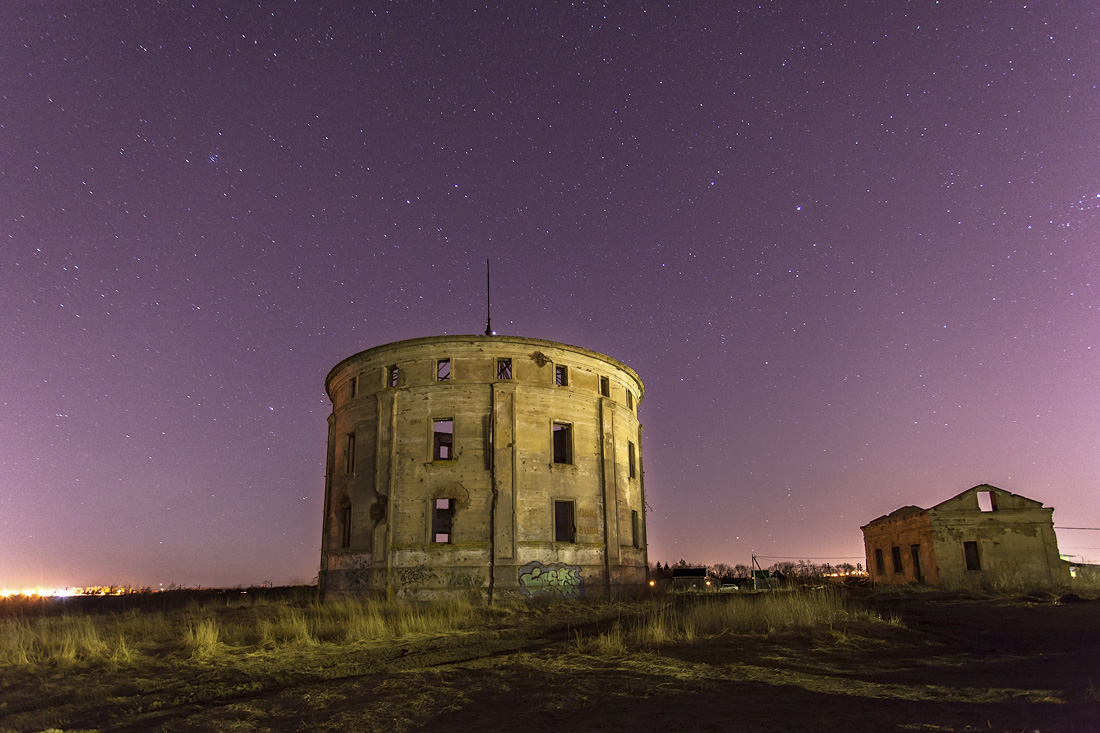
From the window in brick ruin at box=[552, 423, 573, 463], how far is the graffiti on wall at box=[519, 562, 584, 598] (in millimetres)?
4251

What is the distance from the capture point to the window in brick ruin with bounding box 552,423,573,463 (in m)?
27.7

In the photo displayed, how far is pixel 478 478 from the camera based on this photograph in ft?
84.5

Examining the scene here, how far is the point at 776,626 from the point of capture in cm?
1405

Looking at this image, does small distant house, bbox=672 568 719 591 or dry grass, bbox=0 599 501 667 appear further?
small distant house, bbox=672 568 719 591

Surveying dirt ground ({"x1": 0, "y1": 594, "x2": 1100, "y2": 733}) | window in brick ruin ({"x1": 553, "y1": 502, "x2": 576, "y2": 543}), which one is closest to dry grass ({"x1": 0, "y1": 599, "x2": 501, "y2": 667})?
dirt ground ({"x1": 0, "y1": 594, "x2": 1100, "y2": 733})

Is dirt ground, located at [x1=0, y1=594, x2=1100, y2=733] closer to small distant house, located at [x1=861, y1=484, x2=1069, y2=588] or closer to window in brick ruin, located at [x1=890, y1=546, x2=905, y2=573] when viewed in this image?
small distant house, located at [x1=861, y1=484, x2=1069, y2=588]

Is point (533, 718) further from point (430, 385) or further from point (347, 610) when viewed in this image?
point (430, 385)

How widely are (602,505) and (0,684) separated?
20159mm

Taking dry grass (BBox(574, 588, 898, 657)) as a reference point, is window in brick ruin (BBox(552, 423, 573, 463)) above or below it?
above

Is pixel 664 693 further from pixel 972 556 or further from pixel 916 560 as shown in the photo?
pixel 916 560

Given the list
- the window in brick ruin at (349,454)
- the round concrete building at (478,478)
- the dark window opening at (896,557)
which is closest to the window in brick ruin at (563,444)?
the round concrete building at (478,478)

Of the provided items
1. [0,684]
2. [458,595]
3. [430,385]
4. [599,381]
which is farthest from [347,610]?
[599,381]

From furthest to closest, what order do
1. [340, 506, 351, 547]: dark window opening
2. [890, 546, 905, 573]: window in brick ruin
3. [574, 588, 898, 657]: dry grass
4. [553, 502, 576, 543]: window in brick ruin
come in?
[890, 546, 905, 573]: window in brick ruin → [340, 506, 351, 547]: dark window opening → [553, 502, 576, 543]: window in brick ruin → [574, 588, 898, 657]: dry grass

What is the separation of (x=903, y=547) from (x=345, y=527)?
32.7 m
